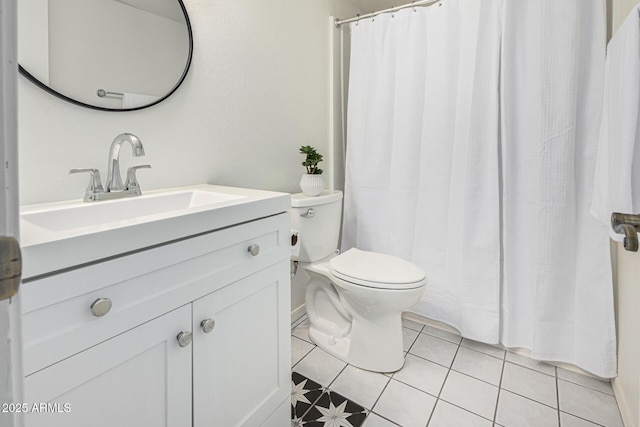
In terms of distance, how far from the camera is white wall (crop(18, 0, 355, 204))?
1.01 meters

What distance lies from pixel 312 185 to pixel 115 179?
915 millimetres

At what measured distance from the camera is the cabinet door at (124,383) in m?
0.61

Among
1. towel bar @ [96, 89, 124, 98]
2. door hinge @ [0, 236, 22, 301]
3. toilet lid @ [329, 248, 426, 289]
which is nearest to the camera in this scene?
door hinge @ [0, 236, 22, 301]

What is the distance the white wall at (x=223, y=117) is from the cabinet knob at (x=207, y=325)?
2.07 feet

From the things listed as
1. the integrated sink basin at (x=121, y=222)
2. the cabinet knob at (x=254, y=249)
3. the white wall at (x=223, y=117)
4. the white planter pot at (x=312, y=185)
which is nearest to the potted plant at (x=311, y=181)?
the white planter pot at (x=312, y=185)

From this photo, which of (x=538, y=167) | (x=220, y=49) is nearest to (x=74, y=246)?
(x=220, y=49)

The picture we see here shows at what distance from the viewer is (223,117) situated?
151cm

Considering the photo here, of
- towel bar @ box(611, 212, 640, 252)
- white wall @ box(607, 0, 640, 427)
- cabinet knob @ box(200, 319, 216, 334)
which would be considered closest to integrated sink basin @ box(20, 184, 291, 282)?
cabinet knob @ box(200, 319, 216, 334)

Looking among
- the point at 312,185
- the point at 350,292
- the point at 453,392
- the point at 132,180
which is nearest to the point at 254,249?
the point at 132,180

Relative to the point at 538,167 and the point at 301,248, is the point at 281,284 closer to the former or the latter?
the point at 301,248

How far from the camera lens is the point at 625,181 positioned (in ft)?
2.97

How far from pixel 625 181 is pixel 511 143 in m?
0.77

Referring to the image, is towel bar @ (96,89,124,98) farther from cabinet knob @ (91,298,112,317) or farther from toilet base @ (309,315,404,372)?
toilet base @ (309,315,404,372)

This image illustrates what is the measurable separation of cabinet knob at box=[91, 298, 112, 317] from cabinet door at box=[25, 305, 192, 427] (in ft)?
0.23
